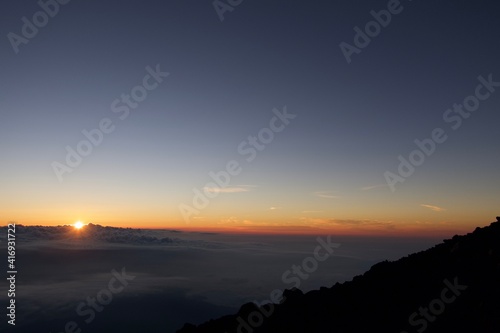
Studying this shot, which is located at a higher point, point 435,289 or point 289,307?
point 435,289

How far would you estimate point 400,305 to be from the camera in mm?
22297

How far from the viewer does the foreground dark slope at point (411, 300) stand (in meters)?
19.6

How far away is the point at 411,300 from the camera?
22516 mm

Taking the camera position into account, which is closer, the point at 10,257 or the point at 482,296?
the point at 482,296

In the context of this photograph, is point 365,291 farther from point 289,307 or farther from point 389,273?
point 289,307

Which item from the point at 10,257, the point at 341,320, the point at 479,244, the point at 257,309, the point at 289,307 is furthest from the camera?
the point at 10,257

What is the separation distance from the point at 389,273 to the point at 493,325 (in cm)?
1131

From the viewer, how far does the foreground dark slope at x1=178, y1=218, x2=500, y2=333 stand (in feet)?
64.2

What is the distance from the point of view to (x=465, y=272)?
74.5 ft

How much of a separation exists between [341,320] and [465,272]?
31.2 ft

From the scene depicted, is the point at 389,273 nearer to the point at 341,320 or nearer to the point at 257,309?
the point at 341,320

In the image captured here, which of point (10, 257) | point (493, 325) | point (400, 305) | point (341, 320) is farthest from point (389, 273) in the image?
point (10, 257)

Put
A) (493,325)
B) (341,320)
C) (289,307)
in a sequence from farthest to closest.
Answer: (289,307), (341,320), (493,325)

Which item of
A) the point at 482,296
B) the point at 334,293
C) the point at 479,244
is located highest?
the point at 479,244
